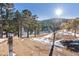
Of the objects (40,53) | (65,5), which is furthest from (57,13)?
(40,53)

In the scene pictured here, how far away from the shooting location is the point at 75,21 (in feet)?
16.8

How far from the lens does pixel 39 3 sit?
512cm

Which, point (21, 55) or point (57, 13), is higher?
point (57, 13)

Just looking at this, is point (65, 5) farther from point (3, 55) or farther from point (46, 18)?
point (3, 55)

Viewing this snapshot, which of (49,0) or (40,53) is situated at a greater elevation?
(49,0)

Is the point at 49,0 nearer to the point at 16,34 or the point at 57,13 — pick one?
the point at 57,13

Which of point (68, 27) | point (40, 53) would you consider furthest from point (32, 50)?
point (68, 27)

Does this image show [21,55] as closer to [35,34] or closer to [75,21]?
[35,34]

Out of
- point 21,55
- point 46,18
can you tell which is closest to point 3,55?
point 21,55

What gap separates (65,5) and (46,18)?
0.73 feet

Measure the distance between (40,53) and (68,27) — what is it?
1.22 feet

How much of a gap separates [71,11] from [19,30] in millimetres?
539

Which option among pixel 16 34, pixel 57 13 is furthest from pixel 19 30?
pixel 57 13

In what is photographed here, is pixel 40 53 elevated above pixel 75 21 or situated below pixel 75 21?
below
